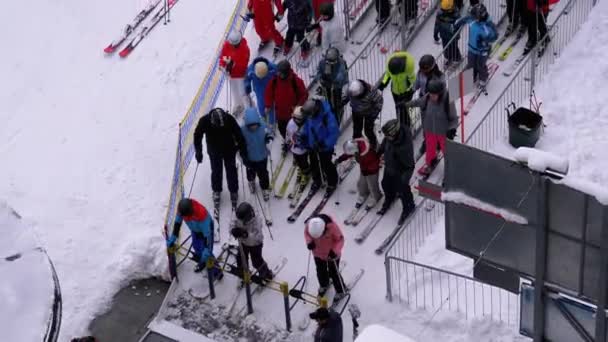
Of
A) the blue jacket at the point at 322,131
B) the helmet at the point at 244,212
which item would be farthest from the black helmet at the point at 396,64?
the helmet at the point at 244,212

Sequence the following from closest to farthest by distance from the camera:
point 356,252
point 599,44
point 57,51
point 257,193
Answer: point 356,252 → point 257,193 → point 599,44 → point 57,51

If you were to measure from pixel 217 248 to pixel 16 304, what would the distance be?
4542mm

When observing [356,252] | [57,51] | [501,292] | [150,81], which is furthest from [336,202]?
[57,51]

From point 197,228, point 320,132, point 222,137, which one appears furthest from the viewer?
point 222,137

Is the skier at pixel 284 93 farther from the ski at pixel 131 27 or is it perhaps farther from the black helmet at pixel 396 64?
the ski at pixel 131 27

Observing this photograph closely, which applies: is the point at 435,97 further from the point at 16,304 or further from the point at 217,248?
the point at 16,304

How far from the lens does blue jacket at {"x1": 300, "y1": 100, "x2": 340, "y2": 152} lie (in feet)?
58.3

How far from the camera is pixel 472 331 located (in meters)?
15.7

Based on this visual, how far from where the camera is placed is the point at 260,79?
19.2m

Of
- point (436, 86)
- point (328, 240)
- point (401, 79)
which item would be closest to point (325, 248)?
point (328, 240)

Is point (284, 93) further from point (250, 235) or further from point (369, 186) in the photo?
point (250, 235)

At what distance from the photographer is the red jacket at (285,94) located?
740 inches

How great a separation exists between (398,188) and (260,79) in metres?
3.16

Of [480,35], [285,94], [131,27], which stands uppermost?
[480,35]
